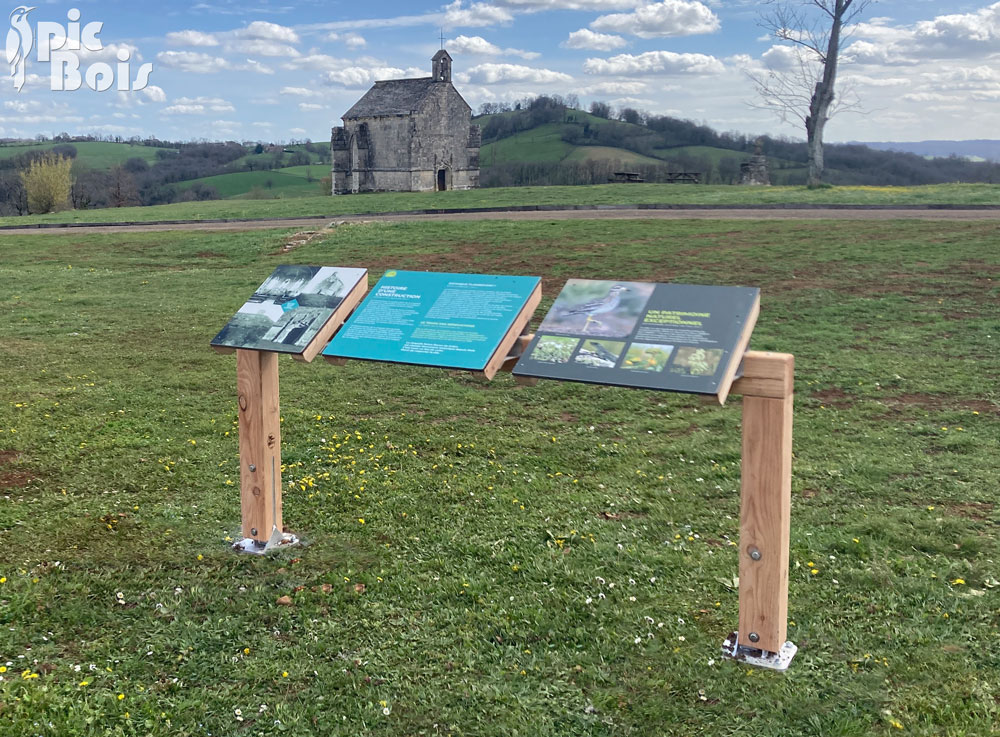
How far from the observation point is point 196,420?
8312 millimetres

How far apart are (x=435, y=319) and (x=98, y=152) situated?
11852 cm

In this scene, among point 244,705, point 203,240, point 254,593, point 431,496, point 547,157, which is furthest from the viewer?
point 547,157

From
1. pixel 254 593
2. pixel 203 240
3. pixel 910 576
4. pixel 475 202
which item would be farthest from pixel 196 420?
pixel 475 202

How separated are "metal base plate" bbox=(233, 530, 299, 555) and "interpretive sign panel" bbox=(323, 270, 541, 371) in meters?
1.44

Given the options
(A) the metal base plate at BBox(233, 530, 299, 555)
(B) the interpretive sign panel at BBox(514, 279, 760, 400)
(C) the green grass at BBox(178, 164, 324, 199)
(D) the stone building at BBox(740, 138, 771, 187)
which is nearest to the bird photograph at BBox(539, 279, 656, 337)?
(B) the interpretive sign panel at BBox(514, 279, 760, 400)

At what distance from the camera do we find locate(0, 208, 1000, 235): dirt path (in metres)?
21.3

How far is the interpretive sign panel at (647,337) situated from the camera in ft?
13.0

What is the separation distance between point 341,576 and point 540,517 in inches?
Answer: 59.5

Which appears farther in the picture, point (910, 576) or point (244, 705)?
point (910, 576)

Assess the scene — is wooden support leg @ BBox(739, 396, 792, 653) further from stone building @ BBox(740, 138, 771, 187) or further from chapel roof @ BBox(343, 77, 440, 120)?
chapel roof @ BBox(343, 77, 440, 120)

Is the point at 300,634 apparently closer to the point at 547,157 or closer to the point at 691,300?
the point at 691,300

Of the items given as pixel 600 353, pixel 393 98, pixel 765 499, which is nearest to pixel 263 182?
pixel 393 98

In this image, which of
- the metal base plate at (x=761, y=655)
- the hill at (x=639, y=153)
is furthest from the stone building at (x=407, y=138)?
the metal base plate at (x=761, y=655)

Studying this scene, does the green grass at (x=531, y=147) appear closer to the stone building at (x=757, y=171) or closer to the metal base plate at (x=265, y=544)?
the stone building at (x=757, y=171)
